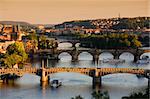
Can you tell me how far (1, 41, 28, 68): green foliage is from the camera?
24.4ft

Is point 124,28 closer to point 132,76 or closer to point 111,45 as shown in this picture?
point 111,45

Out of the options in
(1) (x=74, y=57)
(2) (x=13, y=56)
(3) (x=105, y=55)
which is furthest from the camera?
(3) (x=105, y=55)

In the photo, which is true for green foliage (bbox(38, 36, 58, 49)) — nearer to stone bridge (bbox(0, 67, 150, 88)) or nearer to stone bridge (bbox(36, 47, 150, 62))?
stone bridge (bbox(36, 47, 150, 62))

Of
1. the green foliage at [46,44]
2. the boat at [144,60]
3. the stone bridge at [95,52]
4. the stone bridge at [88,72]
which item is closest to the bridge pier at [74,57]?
the stone bridge at [95,52]

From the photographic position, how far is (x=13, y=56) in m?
7.85

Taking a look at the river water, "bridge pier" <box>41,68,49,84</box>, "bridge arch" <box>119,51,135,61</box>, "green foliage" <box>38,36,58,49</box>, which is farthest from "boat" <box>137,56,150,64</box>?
"green foliage" <box>38,36,58,49</box>

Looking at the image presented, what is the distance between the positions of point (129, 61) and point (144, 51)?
796 mm

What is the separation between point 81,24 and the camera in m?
14.1

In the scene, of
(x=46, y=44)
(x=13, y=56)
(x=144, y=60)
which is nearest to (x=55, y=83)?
(x=13, y=56)

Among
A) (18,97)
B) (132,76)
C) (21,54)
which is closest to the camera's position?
(18,97)

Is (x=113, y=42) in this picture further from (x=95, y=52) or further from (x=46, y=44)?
(x=95, y=52)

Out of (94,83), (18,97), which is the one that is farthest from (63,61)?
(18,97)

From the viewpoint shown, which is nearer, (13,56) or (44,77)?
→ (44,77)

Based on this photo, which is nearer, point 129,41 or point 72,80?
point 72,80
